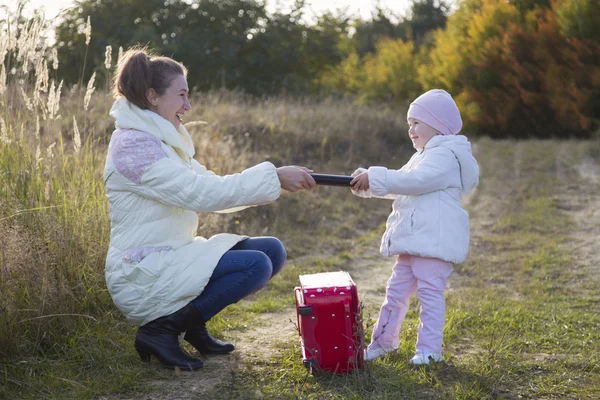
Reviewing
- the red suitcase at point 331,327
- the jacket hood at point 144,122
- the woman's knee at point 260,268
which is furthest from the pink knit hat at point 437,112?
the jacket hood at point 144,122

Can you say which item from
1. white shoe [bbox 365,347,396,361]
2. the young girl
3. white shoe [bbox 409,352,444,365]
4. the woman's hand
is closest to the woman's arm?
the woman's hand

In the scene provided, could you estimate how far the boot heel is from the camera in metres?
3.42

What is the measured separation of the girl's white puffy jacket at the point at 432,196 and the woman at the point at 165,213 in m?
0.45

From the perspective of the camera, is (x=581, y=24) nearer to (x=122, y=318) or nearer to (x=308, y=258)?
(x=308, y=258)

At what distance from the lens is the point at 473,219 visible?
26.4ft

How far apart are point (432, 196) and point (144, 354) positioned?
1649 mm

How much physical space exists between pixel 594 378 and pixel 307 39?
14.6m

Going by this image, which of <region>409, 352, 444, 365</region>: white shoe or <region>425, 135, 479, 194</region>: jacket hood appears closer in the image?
<region>409, 352, 444, 365</region>: white shoe

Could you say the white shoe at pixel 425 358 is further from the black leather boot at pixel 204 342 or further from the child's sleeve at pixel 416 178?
the black leather boot at pixel 204 342

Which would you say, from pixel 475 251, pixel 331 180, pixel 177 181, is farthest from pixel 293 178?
pixel 475 251

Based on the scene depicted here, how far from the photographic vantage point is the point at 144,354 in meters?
3.45

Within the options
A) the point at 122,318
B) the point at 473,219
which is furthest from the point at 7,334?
the point at 473,219

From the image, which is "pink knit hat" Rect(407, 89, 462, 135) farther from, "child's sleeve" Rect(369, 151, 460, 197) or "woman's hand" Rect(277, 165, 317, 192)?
"woman's hand" Rect(277, 165, 317, 192)

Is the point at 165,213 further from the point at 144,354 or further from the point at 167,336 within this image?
the point at 144,354
